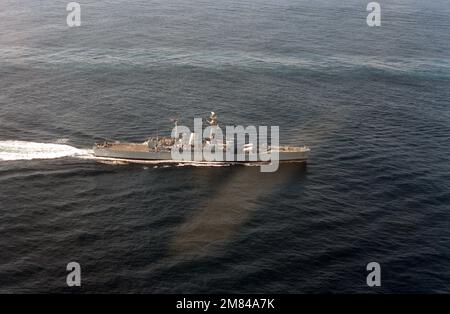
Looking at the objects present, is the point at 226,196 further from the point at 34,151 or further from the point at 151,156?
the point at 34,151

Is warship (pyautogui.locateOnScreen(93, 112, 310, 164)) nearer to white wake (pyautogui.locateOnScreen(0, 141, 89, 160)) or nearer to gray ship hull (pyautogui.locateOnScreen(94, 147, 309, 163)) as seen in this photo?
gray ship hull (pyautogui.locateOnScreen(94, 147, 309, 163))

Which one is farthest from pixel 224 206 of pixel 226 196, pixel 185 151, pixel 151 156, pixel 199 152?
pixel 151 156

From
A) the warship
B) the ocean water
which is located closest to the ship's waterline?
the warship

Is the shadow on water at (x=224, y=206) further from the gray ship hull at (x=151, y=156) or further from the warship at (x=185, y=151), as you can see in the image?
the warship at (x=185, y=151)

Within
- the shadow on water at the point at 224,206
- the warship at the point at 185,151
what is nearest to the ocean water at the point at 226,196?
the shadow on water at the point at 224,206

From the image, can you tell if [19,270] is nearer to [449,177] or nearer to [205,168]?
[205,168]

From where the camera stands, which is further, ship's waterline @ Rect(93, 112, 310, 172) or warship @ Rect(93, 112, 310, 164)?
ship's waterline @ Rect(93, 112, 310, 172)
